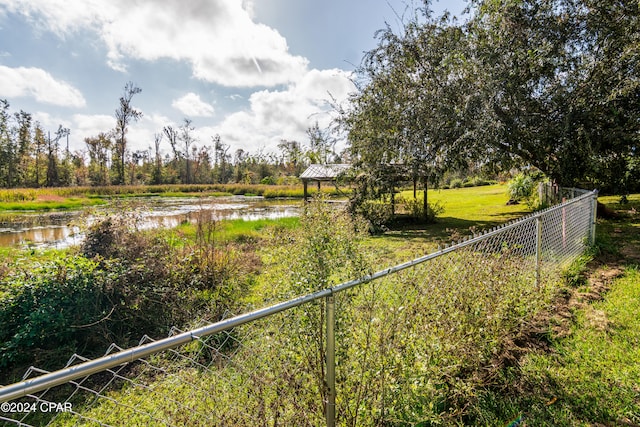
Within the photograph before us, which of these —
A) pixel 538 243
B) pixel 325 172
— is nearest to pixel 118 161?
pixel 325 172

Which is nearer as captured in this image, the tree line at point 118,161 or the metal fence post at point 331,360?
the metal fence post at point 331,360

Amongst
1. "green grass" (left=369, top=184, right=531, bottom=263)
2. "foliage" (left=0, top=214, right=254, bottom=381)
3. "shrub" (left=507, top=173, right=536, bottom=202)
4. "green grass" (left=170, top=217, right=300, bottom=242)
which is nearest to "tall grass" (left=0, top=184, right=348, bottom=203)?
"green grass" (left=369, top=184, right=531, bottom=263)

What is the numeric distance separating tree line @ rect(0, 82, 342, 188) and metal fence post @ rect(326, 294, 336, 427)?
23.4 m

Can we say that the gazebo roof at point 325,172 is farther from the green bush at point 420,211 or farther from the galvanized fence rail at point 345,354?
the galvanized fence rail at point 345,354

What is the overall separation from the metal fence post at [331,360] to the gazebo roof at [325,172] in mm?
11056

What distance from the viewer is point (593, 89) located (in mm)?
7859

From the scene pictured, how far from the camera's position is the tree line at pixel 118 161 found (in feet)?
105

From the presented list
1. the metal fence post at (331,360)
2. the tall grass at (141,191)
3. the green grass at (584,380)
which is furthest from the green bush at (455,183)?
the metal fence post at (331,360)

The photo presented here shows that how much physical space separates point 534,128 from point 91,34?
38.9 ft

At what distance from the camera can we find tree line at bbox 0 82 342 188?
105 feet

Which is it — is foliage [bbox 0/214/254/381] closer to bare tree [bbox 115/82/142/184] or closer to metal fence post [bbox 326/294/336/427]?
metal fence post [bbox 326/294/336/427]

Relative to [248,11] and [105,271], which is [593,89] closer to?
[248,11]

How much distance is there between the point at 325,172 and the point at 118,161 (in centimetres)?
3387

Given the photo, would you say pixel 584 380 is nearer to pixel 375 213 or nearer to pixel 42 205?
pixel 375 213
